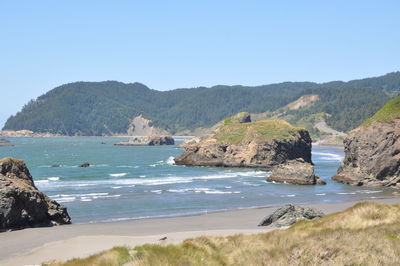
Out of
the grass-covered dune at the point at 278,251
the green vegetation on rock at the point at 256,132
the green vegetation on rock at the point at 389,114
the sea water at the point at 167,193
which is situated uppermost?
the green vegetation on rock at the point at 389,114

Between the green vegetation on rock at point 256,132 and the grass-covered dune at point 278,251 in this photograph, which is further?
the green vegetation on rock at point 256,132

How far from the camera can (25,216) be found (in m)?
33.7

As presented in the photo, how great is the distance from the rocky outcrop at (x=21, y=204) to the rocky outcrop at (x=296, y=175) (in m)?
39.3

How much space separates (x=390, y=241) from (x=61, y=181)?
5965 cm

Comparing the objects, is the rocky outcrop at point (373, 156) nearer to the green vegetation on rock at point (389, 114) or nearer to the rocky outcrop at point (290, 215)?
the green vegetation on rock at point (389, 114)

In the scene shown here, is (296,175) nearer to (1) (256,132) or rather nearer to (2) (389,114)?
(2) (389,114)

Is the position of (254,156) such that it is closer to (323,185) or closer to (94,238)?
(323,185)

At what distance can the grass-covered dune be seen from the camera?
15609 millimetres

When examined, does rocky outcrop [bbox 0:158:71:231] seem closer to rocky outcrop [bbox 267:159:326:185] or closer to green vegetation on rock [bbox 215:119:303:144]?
rocky outcrop [bbox 267:159:326:185]

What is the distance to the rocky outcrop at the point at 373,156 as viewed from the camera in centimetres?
6750

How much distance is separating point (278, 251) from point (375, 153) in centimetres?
5694

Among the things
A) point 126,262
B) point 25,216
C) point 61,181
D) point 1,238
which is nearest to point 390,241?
point 126,262

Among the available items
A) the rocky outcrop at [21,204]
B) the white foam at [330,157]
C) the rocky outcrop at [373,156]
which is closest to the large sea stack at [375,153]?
the rocky outcrop at [373,156]

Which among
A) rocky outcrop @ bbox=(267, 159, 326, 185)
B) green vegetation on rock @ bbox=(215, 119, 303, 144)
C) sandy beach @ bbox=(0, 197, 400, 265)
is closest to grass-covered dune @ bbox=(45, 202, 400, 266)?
sandy beach @ bbox=(0, 197, 400, 265)
